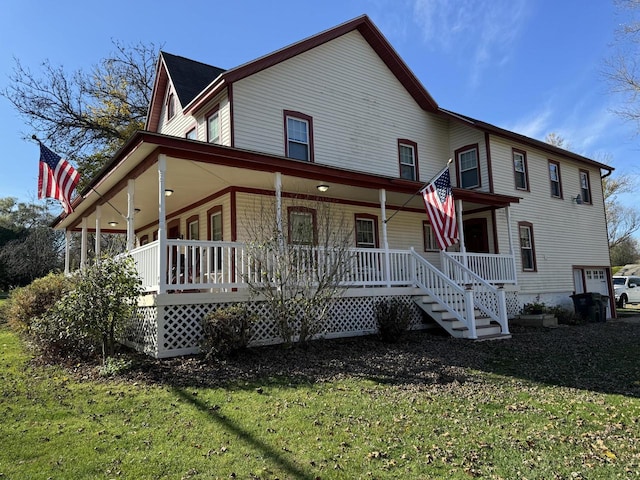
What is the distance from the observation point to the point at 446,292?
1173cm

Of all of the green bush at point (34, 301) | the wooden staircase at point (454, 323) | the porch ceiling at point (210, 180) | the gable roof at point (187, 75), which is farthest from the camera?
the gable roof at point (187, 75)

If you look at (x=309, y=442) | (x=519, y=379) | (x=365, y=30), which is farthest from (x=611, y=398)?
(x=365, y=30)

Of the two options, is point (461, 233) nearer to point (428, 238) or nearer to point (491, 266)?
point (491, 266)

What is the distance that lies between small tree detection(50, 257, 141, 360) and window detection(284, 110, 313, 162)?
22.3ft

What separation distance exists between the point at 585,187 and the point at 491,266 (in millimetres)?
9036

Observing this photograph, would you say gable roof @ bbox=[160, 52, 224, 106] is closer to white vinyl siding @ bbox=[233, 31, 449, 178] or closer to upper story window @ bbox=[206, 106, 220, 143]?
upper story window @ bbox=[206, 106, 220, 143]

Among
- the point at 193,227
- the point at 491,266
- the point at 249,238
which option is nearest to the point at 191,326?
the point at 249,238

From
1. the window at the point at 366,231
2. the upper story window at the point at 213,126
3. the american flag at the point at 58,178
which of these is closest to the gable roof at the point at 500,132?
the window at the point at 366,231

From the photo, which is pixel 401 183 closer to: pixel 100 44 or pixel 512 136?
pixel 512 136

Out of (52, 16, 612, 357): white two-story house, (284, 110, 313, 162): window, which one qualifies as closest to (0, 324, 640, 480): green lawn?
(52, 16, 612, 357): white two-story house

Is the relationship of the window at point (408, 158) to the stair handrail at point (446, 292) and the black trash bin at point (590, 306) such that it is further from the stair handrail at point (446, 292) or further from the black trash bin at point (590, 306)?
the black trash bin at point (590, 306)

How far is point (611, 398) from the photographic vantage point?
19.8ft

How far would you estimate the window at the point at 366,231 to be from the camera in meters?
14.5

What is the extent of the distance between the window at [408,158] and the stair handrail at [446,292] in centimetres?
500
